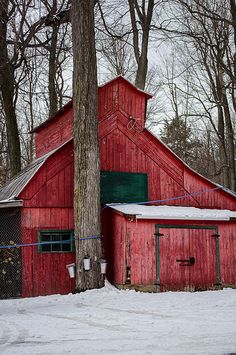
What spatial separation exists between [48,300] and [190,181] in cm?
629

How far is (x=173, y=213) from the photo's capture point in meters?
14.3

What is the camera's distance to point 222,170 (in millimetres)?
28281

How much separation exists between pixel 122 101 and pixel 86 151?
10.6 ft

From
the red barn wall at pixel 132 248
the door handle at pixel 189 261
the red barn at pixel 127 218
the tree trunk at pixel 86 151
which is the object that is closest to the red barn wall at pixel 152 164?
the red barn at pixel 127 218

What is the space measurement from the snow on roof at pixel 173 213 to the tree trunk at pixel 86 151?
1.13m

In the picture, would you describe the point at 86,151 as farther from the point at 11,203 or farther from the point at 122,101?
the point at 122,101

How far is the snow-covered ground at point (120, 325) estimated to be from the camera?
5.74 meters

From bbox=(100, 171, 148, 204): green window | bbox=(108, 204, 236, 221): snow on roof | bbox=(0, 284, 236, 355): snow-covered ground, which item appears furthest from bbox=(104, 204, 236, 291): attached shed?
bbox=(0, 284, 236, 355): snow-covered ground

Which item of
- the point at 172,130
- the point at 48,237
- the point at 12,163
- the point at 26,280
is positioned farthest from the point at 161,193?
the point at 172,130

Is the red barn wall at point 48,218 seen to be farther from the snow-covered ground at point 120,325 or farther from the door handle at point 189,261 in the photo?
the door handle at point 189,261

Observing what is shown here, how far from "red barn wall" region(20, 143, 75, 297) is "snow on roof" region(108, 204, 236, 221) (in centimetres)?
148

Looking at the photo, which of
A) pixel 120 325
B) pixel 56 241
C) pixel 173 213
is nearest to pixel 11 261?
pixel 56 241

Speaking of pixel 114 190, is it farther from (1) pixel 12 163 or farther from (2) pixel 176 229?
(1) pixel 12 163

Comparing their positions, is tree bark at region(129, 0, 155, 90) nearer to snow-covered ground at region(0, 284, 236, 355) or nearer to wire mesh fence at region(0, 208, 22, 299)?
wire mesh fence at region(0, 208, 22, 299)
